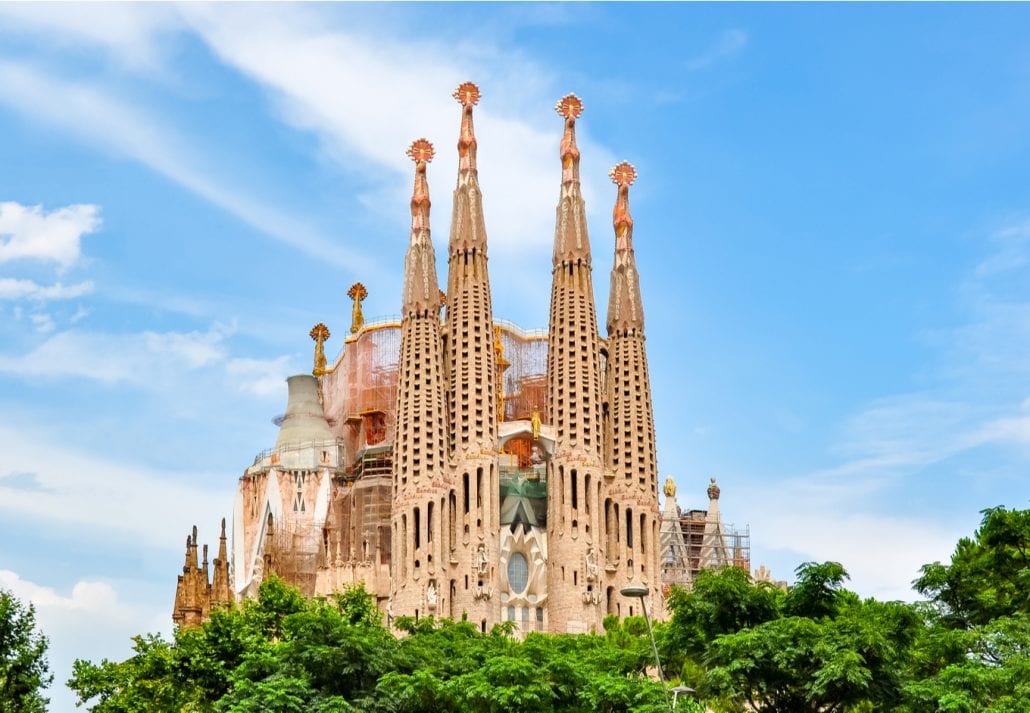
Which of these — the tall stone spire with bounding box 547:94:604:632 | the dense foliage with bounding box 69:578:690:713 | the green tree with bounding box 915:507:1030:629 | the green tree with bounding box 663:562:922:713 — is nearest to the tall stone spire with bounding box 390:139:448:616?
the tall stone spire with bounding box 547:94:604:632

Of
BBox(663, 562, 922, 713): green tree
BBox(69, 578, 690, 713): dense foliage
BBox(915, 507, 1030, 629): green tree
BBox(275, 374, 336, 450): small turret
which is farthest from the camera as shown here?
BBox(275, 374, 336, 450): small turret

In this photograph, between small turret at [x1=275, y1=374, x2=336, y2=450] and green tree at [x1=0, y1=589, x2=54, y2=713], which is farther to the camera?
small turret at [x1=275, y1=374, x2=336, y2=450]

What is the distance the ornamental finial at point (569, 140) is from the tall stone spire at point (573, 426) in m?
0.19

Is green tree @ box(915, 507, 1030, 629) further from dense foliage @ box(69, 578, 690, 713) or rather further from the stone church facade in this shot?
the stone church facade

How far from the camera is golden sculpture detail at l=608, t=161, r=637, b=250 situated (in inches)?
2982

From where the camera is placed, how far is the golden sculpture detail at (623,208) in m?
75.8

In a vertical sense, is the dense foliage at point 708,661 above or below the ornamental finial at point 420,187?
below

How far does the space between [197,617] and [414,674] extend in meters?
31.2

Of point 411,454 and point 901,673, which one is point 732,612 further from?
point 411,454

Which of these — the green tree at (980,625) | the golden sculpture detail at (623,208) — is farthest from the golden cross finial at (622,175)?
the green tree at (980,625)

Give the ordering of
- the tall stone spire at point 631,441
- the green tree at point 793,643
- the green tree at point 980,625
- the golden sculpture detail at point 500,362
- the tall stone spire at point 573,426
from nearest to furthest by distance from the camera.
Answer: the green tree at point 980,625 → the green tree at point 793,643 → the tall stone spire at point 573,426 → the tall stone spire at point 631,441 → the golden sculpture detail at point 500,362

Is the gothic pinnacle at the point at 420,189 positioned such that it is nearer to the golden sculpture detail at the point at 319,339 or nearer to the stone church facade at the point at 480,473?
the stone church facade at the point at 480,473

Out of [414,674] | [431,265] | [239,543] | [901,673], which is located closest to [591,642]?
[414,674]

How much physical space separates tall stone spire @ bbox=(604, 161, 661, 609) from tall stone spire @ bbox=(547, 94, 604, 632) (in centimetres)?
116
